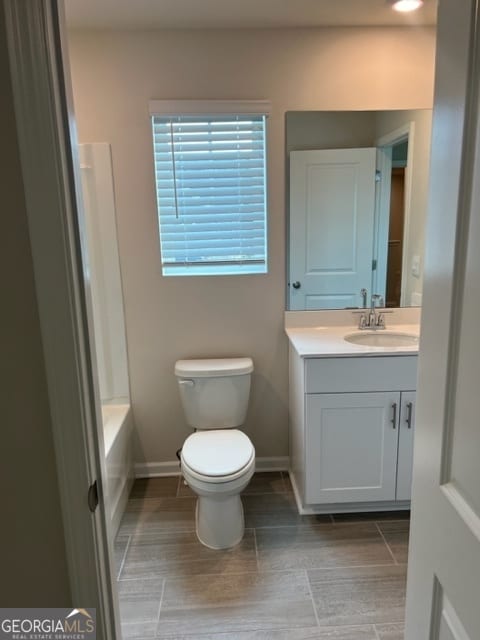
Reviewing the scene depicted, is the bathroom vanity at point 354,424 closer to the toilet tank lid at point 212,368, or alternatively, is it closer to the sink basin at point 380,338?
the sink basin at point 380,338

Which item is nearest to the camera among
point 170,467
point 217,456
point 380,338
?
point 217,456

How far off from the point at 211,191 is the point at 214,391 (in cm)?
109

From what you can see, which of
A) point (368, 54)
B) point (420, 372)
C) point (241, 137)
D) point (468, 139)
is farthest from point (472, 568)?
point (368, 54)

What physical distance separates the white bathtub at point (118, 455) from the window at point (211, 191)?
85 cm

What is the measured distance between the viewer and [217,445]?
80.5 inches

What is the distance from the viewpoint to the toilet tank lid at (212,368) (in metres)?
2.23

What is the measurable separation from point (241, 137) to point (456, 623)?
218 cm

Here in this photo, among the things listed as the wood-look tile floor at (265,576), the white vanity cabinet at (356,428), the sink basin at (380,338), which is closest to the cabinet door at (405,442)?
the white vanity cabinet at (356,428)

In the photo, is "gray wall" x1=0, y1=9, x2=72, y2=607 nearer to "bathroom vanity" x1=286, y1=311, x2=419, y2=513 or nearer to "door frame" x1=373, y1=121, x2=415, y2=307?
"bathroom vanity" x1=286, y1=311, x2=419, y2=513

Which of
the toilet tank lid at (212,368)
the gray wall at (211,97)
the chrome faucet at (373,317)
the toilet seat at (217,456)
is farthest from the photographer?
the chrome faucet at (373,317)

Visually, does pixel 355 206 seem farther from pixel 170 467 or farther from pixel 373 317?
pixel 170 467

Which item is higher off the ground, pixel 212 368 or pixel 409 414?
pixel 212 368

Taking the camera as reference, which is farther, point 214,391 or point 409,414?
point 214,391

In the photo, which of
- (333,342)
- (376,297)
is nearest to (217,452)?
(333,342)
